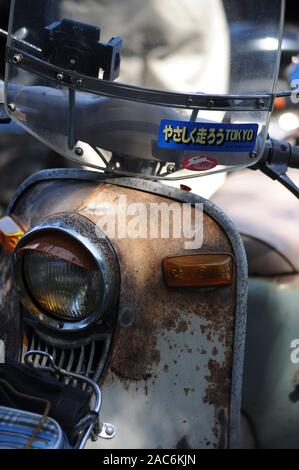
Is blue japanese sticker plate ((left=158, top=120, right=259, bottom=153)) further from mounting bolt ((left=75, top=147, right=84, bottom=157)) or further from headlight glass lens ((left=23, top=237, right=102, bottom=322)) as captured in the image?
headlight glass lens ((left=23, top=237, right=102, bottom=322))

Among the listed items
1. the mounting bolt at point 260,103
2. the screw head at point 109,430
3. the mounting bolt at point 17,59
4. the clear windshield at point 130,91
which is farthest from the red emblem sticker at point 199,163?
the screw head at point 109,430

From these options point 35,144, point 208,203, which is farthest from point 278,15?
point 35,144

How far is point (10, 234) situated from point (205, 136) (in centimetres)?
57

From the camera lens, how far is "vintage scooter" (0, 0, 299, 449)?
1.82 meters

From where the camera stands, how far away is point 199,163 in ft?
6.18

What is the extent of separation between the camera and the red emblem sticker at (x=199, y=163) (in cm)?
188

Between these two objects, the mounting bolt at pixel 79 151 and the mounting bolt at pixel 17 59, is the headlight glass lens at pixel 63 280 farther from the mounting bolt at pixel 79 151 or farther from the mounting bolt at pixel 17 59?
the mounting bolt at pixel 17 59

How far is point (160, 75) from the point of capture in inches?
76.7

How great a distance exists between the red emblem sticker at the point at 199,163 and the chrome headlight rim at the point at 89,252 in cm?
26

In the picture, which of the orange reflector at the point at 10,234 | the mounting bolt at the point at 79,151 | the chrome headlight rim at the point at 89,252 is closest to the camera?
the chrome headlight rim at the point at 89,252

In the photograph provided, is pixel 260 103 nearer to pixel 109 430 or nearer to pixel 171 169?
pixel 171 169

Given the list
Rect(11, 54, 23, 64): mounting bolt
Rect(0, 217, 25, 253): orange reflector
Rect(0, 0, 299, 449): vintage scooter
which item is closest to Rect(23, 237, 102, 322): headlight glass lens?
Rect(0, 0, 299, 449): vintage scooter

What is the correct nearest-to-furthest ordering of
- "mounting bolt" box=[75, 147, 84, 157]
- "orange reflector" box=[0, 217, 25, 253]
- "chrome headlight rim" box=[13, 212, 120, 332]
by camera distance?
1. "chrome headlight rim" box=[13, 212, 120, 332]
2. "mounting bolt" box=[75, 147, 84, 157]
3. "orange reflector" box=[0, 217, 25, 253]

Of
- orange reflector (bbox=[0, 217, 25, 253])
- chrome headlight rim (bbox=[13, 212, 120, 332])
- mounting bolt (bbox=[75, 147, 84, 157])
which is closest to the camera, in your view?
chrome headlight rim (bbox=[13, 212, 120, 332])
